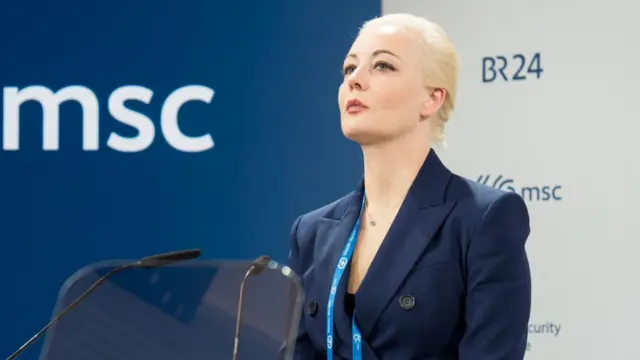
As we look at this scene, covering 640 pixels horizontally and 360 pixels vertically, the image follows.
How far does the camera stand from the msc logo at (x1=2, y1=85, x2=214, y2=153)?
3.45 m

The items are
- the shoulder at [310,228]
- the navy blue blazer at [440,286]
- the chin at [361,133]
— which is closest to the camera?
the navy blue blazer at [440,286]

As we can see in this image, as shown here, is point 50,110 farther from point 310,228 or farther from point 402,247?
point 402,247

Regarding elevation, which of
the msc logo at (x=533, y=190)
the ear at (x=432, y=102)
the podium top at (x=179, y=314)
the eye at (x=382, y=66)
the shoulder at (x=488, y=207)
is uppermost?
the eye at (x=382, y=66)

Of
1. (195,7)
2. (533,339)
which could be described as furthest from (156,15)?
(533,339)

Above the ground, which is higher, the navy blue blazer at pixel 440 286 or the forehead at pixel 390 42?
the forehead at pixel 390 42

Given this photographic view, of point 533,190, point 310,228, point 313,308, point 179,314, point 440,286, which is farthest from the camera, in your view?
point 533,190

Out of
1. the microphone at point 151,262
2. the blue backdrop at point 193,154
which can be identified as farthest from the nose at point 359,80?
the blue backdrop at point 193,154

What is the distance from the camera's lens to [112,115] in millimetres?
3451

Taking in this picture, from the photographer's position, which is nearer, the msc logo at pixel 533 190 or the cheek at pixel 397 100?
the cheek at pixel 397 100

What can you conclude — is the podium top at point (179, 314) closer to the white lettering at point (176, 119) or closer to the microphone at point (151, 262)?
the microphone at point (151, 262)

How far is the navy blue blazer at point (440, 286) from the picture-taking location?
1769mm

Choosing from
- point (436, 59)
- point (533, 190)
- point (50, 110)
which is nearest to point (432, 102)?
point (436, 59)

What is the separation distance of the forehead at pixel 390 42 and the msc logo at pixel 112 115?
155 cm

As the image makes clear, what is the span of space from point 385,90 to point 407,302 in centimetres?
41
